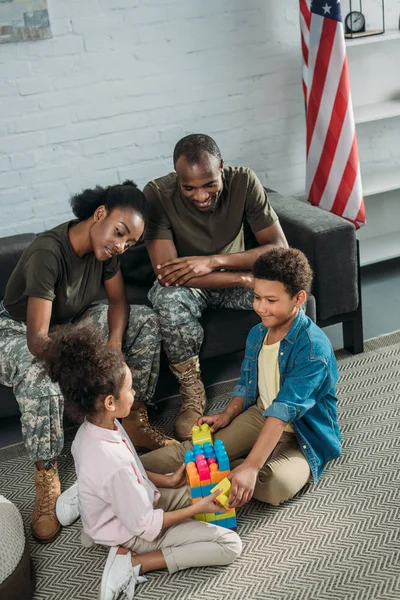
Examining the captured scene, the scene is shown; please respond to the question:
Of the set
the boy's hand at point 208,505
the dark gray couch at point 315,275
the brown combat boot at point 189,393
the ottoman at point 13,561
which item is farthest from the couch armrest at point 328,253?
the ottoman at point 13,561

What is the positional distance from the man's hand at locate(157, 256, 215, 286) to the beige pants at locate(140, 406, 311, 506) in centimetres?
54

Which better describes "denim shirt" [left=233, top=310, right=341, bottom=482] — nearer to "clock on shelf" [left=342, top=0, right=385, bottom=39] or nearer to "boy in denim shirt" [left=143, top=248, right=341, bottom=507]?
"boy in denim shirt" [left=143, top=248, right=341, bottom=507]

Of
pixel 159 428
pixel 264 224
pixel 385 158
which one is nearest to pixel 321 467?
pixel 159 428

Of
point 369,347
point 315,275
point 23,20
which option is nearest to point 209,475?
point 315,275

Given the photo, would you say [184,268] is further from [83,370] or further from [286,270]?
[83,370]

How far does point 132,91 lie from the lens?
3.29 meters

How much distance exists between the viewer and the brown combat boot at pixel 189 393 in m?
2.67

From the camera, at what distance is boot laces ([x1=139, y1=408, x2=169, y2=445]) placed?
2562mm

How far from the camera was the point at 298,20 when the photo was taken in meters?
3.48

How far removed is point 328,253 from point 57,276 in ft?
3.45

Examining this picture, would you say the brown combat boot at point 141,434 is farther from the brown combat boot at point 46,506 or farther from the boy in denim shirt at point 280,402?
the brown combat boot at point 46,506

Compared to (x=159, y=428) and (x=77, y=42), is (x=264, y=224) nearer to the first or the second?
(x=159, y=428)

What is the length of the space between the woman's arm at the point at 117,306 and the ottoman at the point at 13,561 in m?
0.73

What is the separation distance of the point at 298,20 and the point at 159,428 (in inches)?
78.7
